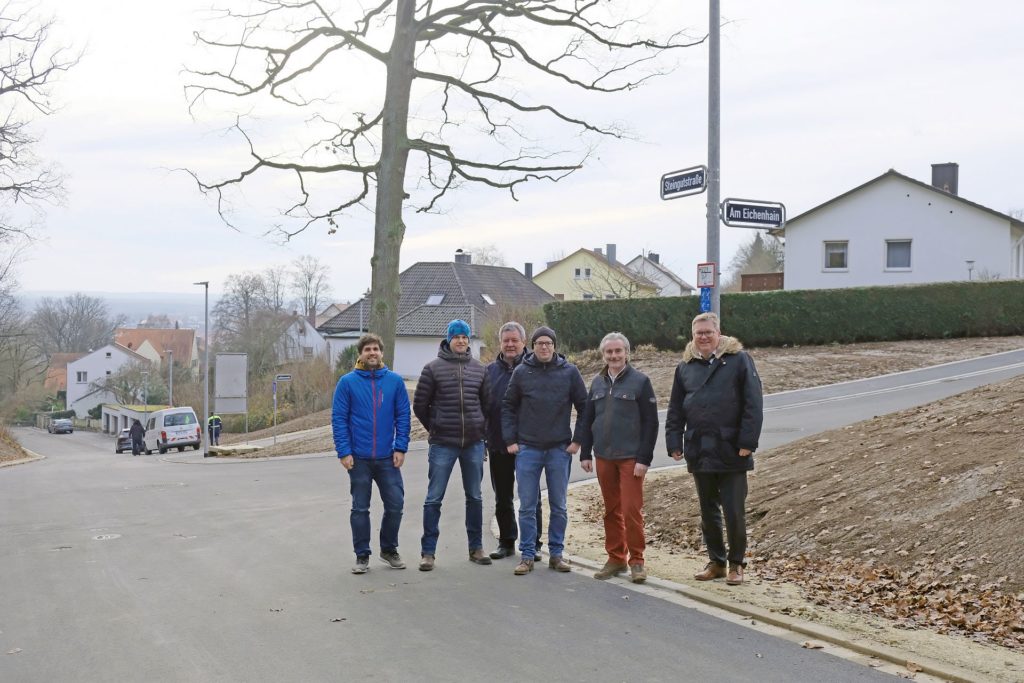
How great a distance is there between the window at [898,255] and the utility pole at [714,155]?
34.0m

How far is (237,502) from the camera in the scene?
13867 millimetres

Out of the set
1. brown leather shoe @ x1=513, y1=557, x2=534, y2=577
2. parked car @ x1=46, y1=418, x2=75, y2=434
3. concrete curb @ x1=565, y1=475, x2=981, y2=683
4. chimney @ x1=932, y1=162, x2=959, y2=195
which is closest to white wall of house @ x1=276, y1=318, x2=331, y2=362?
parked car @ x1=46, y1=418, x2=75, y2=434

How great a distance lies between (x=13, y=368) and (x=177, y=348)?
185ft

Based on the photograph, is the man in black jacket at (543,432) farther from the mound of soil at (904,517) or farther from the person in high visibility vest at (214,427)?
the person in high visibility vest at (214,427)

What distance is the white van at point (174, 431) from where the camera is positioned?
43.8 meters

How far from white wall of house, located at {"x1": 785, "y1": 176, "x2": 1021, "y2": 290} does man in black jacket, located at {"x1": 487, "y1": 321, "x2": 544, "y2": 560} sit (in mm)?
34419

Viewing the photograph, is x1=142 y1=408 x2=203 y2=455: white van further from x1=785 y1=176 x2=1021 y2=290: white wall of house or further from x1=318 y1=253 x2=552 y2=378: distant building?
x1=785 y1=176 x2=1021 y2=290: white wall of house

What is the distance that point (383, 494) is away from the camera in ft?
28.3

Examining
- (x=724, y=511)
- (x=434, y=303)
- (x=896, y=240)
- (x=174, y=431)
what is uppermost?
(x=896, y=240)

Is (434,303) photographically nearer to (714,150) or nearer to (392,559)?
(714,150)

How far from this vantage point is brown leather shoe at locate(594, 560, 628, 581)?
7938 mm

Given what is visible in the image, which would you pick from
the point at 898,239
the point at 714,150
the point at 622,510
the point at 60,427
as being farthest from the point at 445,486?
the point at 60,427

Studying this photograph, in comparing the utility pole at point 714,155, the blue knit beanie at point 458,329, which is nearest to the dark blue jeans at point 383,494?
the blue knit beanie at point 458,329

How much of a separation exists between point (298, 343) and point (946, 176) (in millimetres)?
58760
